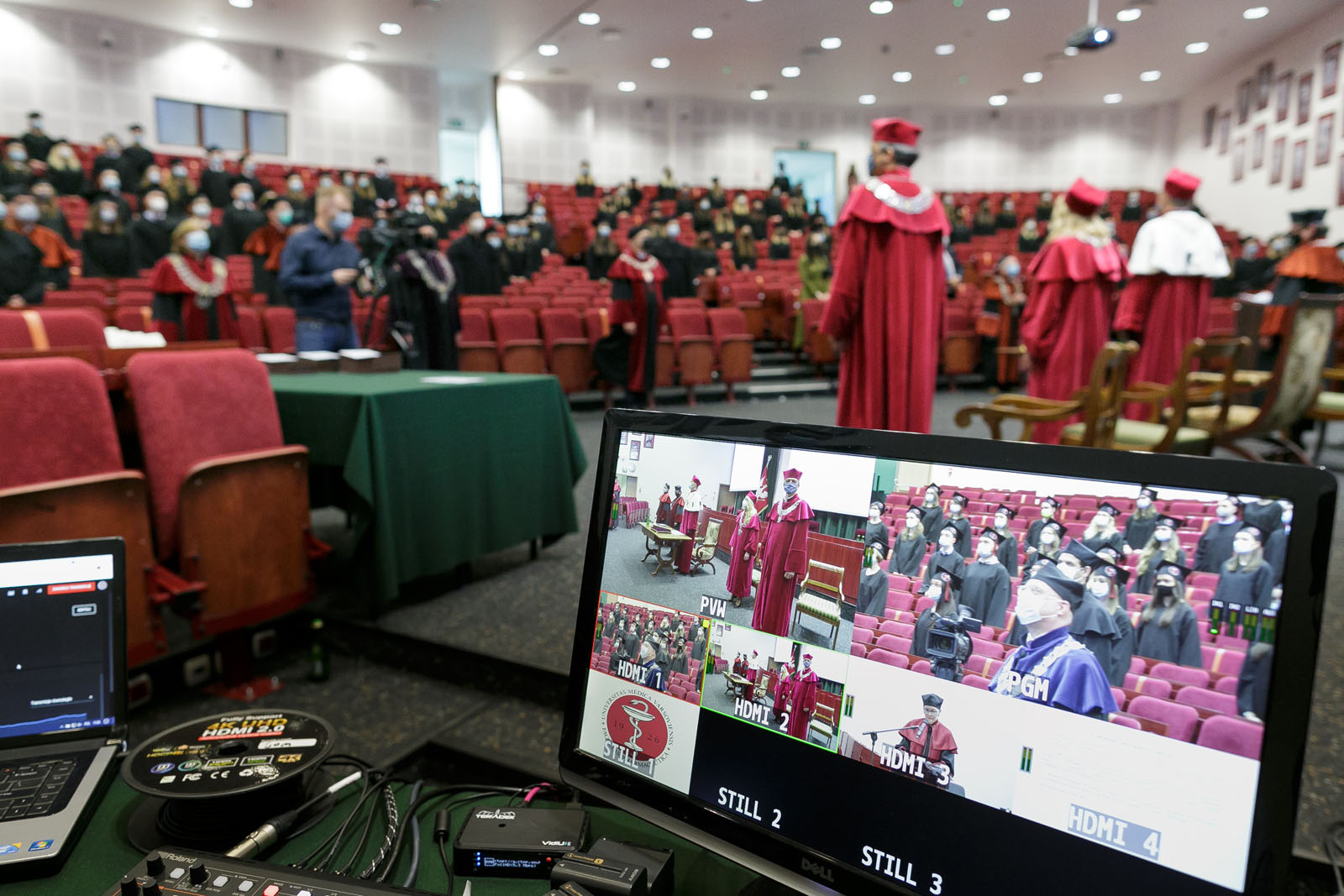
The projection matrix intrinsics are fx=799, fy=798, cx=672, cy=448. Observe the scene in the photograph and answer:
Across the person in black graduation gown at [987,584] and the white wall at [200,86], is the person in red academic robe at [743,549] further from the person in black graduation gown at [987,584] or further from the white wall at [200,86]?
the white wall at [200,86]

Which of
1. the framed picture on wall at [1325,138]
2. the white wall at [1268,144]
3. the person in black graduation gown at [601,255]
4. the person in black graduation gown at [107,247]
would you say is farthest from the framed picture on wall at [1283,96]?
the person in black graduation gown at [107,247]

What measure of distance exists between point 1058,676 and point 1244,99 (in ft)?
59.9

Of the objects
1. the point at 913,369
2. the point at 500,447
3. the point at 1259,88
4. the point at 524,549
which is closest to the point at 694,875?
the point at 500,447

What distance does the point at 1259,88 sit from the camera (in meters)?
13.6

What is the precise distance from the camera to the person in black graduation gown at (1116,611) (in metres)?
0.46

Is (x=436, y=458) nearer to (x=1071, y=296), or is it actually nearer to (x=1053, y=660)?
(x=1053, y=660)

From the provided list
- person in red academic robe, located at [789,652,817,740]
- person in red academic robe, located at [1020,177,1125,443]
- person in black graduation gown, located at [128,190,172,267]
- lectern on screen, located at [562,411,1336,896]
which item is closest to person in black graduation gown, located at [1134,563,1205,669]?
lectern on screen, located at [562,411,1336,896]

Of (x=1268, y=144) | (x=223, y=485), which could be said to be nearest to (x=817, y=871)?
(x=223, y=485)

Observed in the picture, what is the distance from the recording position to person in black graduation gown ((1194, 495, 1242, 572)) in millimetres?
436

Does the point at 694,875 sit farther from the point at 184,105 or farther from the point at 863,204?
the point at 184,105

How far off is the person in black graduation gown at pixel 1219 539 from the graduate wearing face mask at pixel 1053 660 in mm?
66

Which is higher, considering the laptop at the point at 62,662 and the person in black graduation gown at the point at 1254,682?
the person in black graduation gown at the point at 1254,682

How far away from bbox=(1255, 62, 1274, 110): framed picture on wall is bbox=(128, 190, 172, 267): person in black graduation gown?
54.3 feet

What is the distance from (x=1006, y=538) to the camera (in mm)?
516
